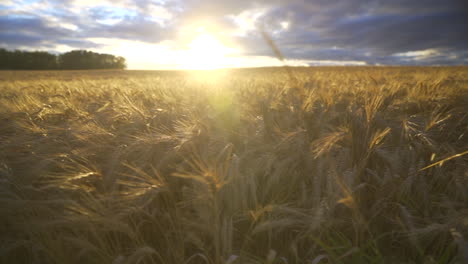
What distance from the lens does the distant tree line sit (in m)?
39.9

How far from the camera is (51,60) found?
42062 millimetres

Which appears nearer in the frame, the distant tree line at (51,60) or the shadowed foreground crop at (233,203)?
the shadowed foreground crop at (233,203)

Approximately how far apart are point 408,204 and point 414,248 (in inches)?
7.6

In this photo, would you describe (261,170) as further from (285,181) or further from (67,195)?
(67,195)

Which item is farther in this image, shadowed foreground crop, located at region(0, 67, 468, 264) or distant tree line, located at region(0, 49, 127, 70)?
distant tree line, located at region(0, 49, 127, 70)

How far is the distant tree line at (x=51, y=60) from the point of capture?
39.9m

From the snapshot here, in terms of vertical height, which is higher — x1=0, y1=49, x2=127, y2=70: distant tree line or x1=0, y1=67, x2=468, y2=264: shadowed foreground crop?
x1=0, y1=49, x2=127, y2=70: distant tree line

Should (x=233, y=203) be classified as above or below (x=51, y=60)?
below

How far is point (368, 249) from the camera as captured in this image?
882 mm

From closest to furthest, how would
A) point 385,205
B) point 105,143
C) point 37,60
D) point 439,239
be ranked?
1. point 439,239
2. point 385,205
3. point 105,143
4. point 37,60

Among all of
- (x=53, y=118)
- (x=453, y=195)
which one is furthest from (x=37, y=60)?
(x=453, y=195)

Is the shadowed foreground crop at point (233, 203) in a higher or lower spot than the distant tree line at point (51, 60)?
lower

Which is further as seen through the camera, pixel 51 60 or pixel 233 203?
pixel 51 60

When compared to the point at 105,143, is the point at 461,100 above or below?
above
